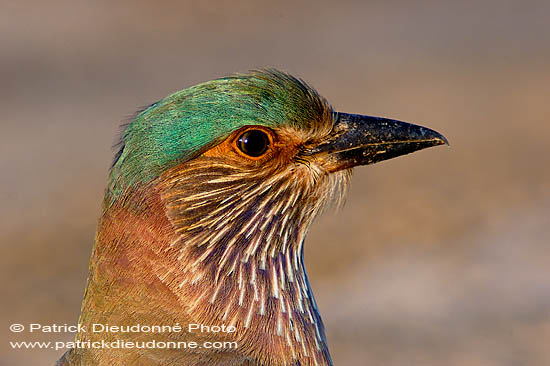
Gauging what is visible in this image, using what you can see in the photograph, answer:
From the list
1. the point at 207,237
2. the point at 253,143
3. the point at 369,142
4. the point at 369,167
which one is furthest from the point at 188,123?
the point at 369,167

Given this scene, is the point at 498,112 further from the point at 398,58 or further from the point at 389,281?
the point at 389,281

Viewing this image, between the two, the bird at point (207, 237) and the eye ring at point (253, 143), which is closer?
the bird at point (207, 237)

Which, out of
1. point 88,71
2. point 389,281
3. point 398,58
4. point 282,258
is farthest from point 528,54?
point 282,258

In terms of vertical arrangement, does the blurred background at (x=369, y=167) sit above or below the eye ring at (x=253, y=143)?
above

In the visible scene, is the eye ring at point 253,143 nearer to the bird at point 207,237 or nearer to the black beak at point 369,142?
the bird at point 207,237

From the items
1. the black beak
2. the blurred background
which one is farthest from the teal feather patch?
the blurred background

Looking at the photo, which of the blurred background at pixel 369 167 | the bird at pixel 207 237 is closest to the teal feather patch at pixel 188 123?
the bird at pixel 207 237

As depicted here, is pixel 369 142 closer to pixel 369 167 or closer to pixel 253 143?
pixel 253 143
